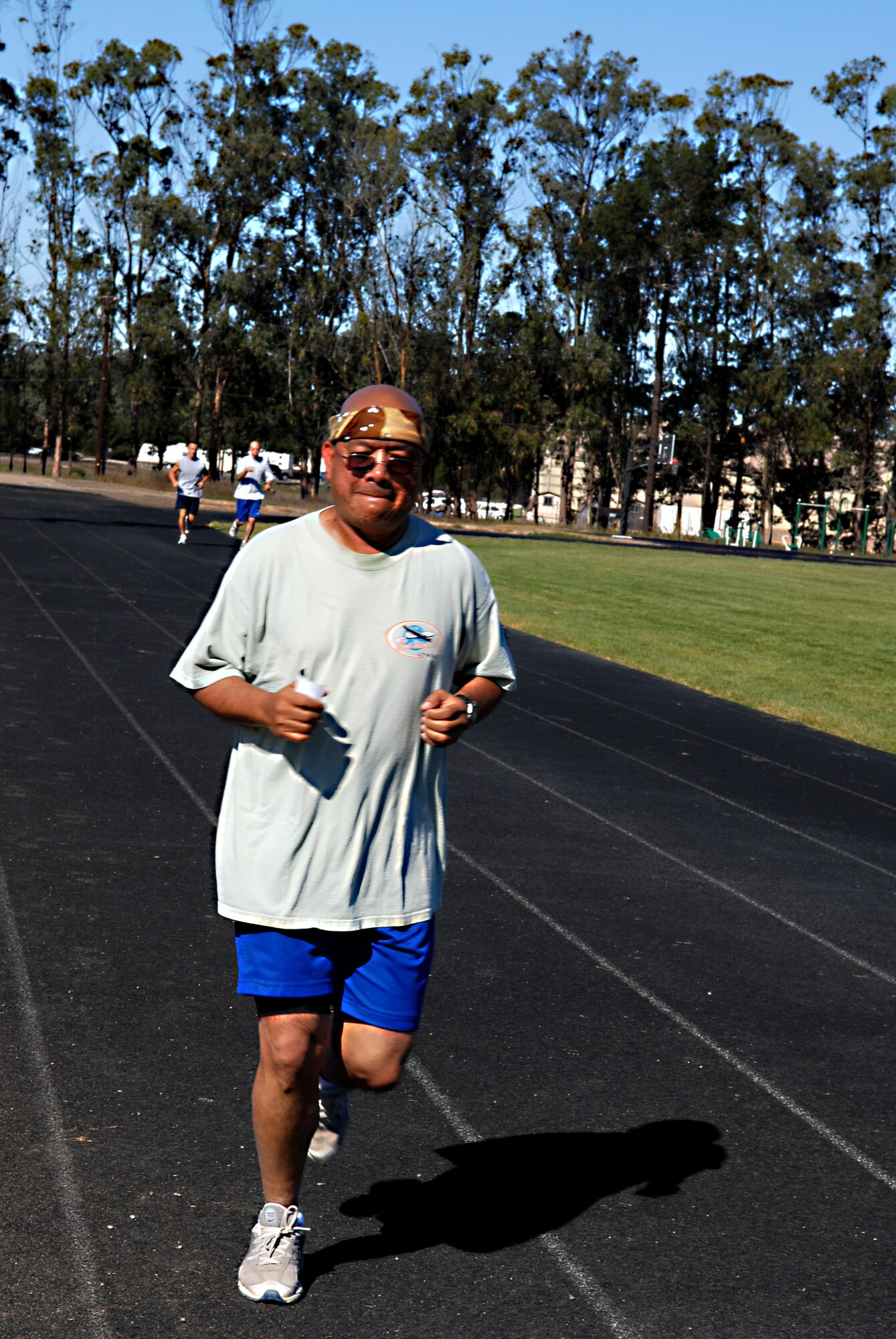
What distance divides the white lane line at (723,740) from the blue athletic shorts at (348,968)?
720 cm

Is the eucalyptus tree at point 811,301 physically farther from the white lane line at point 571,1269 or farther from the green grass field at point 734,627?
the white lane line at point 571,1269

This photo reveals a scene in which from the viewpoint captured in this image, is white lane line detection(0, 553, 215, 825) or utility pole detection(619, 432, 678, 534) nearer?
white lane line detection(0, 553, 215, 825)

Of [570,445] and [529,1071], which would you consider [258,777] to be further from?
[570,445]

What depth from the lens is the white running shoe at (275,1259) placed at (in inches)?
127

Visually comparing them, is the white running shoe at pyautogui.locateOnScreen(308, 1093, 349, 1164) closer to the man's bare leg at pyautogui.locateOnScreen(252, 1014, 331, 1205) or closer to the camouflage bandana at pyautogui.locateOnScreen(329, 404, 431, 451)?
the man's bare leg at pyautogui.locateOnScreen(252, 1014, 331, 1205)

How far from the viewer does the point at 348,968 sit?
10.8ft

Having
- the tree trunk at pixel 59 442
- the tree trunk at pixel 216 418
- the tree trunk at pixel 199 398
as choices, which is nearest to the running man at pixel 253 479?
the tree trunk at pixel 216 418

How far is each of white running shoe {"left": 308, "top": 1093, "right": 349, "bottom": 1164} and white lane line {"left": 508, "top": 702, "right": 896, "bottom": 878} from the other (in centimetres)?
513

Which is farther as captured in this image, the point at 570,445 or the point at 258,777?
the point at 570,445

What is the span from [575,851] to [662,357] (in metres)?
68.4

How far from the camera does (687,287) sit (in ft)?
237

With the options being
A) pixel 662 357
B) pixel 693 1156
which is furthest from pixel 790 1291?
pixel 662 357

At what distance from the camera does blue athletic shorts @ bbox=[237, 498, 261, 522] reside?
1010 inches

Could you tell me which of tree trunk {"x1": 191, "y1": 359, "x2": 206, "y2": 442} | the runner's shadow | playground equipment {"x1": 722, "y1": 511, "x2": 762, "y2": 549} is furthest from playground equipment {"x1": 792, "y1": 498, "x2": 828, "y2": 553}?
the runner's shadow
